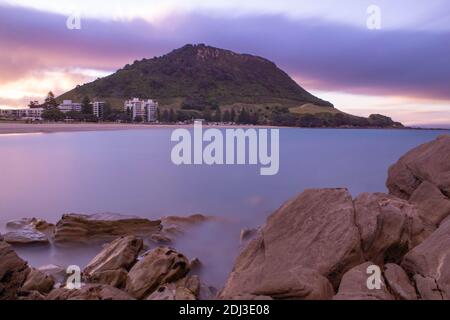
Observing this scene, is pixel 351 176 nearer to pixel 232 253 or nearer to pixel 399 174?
pixel 399 174

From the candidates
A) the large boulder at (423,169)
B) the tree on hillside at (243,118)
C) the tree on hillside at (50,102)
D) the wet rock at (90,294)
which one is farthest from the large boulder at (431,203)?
the tree on hillside at (243,118)

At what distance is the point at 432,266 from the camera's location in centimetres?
720

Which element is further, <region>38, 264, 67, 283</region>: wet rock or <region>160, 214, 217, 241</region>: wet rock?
<region>160, 214, 217, 241</region>: wet rock

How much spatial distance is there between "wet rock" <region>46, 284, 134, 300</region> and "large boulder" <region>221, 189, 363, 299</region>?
2.00 meters

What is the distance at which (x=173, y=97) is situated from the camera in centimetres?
19725

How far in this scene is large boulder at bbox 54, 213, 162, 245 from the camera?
A: 1401cm

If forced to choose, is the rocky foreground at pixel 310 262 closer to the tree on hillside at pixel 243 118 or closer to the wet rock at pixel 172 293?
the wet rock at pixel 172 293

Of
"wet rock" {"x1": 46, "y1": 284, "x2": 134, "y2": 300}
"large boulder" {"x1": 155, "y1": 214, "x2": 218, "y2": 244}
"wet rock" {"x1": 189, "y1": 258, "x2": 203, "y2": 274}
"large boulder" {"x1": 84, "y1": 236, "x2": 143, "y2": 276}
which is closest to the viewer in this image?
"wet rock" {"x1": 46, "y1": 284, "x2": 134, "y2": 300}

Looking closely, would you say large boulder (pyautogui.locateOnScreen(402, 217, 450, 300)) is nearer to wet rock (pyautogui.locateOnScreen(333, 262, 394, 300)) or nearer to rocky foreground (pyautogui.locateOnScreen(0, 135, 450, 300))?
rocky foreground (pyautogui.locateOnScreen(0, 135, 450, 300))

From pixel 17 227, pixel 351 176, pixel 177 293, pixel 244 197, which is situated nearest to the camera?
pixel 177 293

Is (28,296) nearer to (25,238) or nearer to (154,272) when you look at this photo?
(154,272)

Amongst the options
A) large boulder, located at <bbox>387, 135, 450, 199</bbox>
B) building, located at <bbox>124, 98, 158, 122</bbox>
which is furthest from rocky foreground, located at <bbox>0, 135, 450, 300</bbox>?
building, located at <bbox>124, 98, 158, 122</bbox>

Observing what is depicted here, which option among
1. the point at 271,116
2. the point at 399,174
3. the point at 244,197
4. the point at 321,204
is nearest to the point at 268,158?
the point at 244,197
